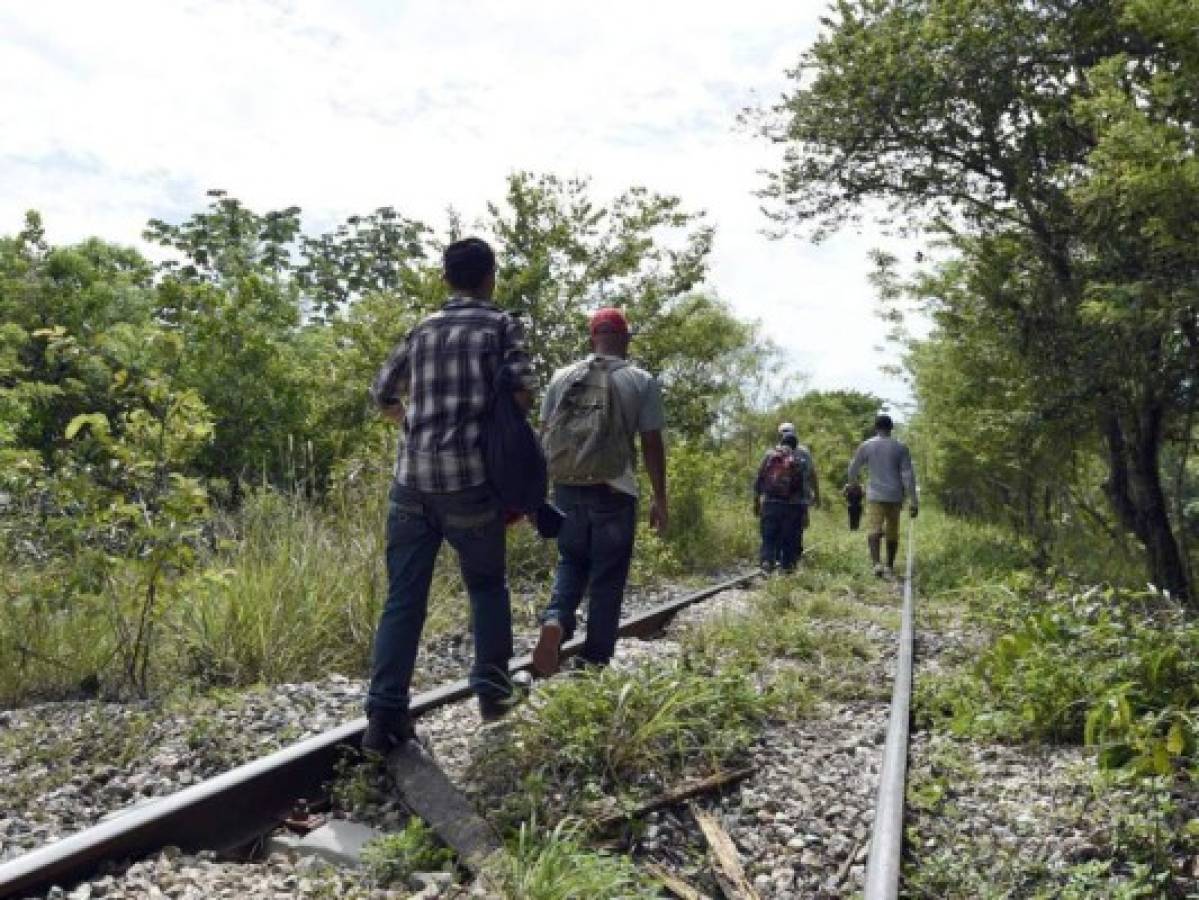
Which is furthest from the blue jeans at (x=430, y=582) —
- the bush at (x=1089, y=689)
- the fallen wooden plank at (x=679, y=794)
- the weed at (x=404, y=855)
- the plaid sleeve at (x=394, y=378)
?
the bush at (x=1089, y=689)

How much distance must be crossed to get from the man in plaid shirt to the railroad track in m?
0.28

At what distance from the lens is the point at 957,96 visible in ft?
39.6

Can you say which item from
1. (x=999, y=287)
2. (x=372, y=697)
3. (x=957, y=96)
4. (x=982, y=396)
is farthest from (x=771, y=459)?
(x=372, y=697)

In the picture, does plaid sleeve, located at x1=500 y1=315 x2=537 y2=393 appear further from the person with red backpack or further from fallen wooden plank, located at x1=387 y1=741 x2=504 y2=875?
the person with red backpack

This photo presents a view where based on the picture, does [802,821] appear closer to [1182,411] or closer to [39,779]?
[39,779]

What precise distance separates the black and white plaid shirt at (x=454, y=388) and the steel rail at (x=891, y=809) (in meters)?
1.98

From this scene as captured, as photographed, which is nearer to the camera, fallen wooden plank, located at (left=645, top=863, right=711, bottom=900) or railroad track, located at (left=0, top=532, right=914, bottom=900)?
railroad track, located at (left=0, top=532, right=914, bottom=900)

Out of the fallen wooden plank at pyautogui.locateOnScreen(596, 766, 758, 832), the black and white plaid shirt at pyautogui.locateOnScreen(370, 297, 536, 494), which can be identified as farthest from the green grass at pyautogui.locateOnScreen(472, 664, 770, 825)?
the black and white plaid shirt at pyautogui.locateOnScreen(370, 297, 536, 494)

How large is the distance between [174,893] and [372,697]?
1278 millimetres

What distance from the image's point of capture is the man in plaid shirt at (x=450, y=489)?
14.0ft

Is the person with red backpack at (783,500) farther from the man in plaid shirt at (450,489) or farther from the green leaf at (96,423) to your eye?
the green leaf at (96,423)

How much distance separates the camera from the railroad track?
9.80 ft

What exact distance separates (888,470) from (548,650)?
29.5 ft

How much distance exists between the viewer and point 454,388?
14.2 feet
